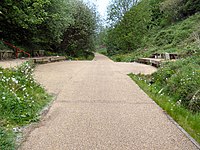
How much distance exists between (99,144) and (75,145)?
1.08 feet

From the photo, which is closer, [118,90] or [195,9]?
[118,90]

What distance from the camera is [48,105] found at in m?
5.17

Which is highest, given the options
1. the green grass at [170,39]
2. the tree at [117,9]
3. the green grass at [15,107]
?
the tree at [117,9]

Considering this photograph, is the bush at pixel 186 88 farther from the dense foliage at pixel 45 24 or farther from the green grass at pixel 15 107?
the dense foliage at pixel 45 24

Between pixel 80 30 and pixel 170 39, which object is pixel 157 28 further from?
pixel 80 30

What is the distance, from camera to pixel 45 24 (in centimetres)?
1752

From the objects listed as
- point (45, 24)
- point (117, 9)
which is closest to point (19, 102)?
point (45, 24)

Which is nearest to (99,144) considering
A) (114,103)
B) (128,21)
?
(114,103)

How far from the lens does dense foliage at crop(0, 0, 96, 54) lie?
42.5ft

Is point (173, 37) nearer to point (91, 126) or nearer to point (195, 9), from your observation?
point (195, 9)

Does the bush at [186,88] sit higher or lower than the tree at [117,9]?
lower

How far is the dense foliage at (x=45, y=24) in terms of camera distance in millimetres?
12969

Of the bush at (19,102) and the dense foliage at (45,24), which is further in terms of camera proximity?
the dense foliage at (45,24)

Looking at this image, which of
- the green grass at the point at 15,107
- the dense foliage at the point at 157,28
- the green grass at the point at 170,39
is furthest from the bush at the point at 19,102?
the green grass at the point at 170,39
